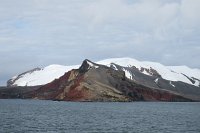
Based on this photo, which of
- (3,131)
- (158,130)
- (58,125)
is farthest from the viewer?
(58,125)

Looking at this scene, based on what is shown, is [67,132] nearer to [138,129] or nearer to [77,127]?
[77,127]

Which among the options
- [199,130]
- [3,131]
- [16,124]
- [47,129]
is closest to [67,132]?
[47,129]

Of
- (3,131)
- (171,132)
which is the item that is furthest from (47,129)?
(171,132)

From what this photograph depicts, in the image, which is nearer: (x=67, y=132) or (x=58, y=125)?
(x=67, y=132)

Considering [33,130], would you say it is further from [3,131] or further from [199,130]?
[199,130]

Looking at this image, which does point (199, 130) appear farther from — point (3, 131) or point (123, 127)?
point (3, 131)

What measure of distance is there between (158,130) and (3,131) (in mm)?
25793

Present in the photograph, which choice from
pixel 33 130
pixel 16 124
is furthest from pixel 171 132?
pixel 16 124

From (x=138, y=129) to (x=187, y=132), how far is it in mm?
8691

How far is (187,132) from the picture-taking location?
82125 millimetres

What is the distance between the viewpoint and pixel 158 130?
84.1m

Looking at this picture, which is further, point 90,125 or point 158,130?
point 90,125

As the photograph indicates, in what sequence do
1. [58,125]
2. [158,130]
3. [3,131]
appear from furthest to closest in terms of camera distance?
[58,125] < [158,130] < [3,131]

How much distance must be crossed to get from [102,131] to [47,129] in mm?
9117
